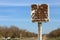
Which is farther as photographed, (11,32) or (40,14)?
(11,32)

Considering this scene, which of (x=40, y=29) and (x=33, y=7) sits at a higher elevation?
(x=33, y=7)

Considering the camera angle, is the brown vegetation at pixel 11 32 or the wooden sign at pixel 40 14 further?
the brown vegetation at pixel 11 32

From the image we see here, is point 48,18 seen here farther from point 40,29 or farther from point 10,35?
point 10,35

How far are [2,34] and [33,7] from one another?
37.9 meters

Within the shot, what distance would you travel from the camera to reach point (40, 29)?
455 inches

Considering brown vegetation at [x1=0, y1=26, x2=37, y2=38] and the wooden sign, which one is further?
brown vegetation at [x1=0, y1=26, x2=37, y2=38]

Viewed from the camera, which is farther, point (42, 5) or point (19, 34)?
point (19, 34)

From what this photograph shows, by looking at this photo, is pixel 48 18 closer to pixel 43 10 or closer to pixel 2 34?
pixel 43 10

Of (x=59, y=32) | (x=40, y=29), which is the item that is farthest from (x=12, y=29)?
(x=40, y=29)

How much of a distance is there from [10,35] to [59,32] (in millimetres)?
14788

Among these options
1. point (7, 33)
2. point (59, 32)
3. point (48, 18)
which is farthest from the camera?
point (7, 33)

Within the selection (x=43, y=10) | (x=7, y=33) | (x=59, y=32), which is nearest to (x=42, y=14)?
(x=43, y=10)

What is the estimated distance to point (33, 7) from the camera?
37.6ft

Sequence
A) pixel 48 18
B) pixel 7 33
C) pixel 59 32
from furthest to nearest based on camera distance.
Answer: pixel 7 33, pixel 59 32, pixel 48 18
